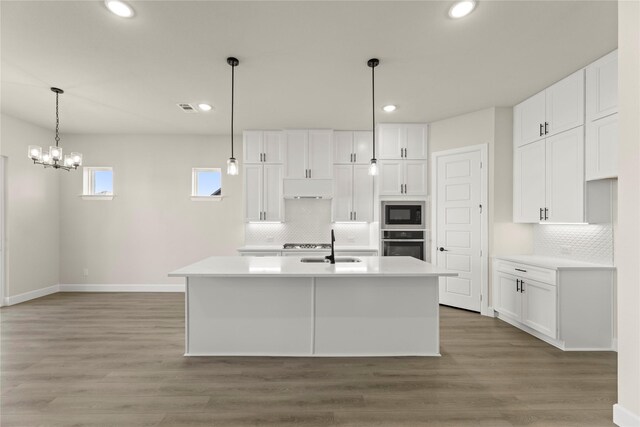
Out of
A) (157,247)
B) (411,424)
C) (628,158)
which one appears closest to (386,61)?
(628,158)

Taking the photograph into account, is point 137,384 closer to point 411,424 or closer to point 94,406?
point 94,406

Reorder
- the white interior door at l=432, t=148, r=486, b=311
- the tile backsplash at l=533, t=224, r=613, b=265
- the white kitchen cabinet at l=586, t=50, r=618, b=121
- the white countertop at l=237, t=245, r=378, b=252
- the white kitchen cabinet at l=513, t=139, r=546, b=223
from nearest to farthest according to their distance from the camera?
the white kitchen cabinet at l=586, t=50, r=618, b=121
the tile backsplash at l=533, t=224, r=613, b=265
the white kitchen cabinet at l=513, t=139, r=546, b=223
the white interior door at l=432, t=148, r=486, b=311
the white countertop at l=237, t=245, r=378, b=252

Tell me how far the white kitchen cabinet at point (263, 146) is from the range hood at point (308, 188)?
488 mm

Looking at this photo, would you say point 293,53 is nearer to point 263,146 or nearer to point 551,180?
point 263,146

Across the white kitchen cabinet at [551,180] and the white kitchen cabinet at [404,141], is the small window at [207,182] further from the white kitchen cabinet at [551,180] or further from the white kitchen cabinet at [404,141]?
the white kitchen cabinet at [551,180]

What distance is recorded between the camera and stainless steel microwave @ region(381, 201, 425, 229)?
197 inches

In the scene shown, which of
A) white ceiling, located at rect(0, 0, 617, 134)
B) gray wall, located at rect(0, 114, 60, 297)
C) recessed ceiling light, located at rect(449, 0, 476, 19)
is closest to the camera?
recessed ceiling light, located at rect(449, 0, 476, 19)

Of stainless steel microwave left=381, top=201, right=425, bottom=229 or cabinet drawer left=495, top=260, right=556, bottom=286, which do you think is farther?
stainless steel microwave left=381, top=201, right=425, bottom=229

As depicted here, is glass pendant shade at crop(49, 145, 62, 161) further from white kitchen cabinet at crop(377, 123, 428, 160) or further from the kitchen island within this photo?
white kitchen cabinet at crop(377, 123, 428, 160)

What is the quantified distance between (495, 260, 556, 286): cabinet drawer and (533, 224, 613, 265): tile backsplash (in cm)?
54

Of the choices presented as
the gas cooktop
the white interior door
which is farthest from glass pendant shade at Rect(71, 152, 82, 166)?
the white interior door

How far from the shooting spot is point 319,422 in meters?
2.04

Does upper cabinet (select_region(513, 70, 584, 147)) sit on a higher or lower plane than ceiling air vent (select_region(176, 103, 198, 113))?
lower

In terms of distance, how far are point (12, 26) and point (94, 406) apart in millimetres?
3025
